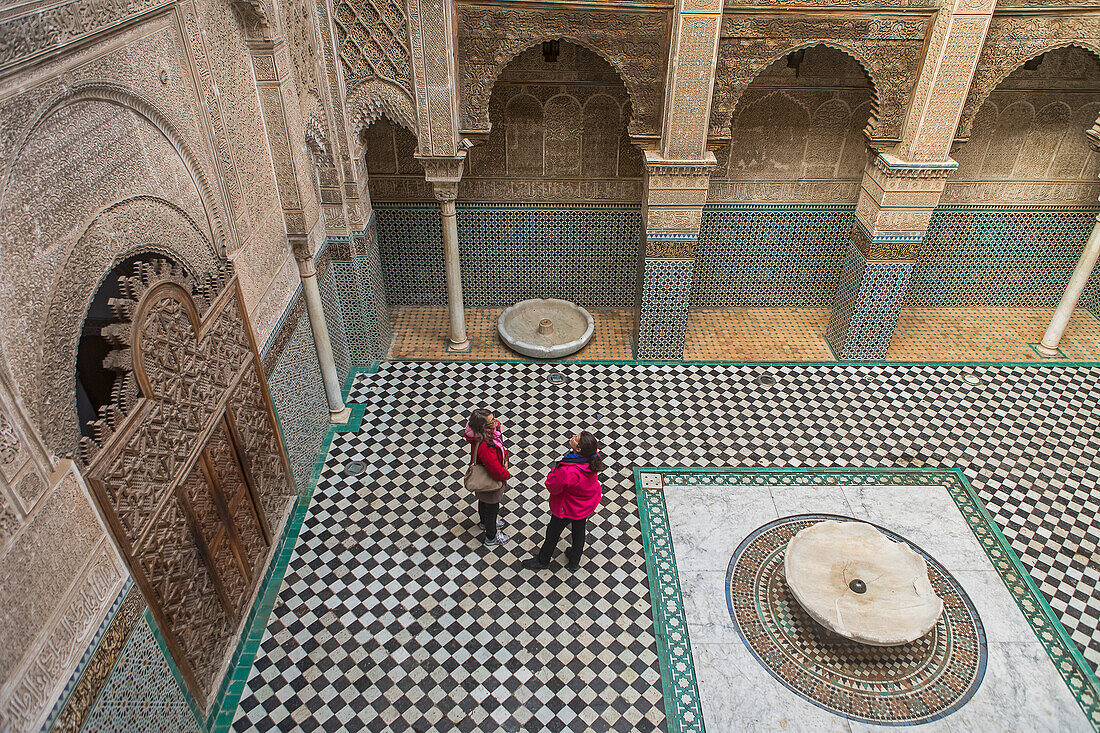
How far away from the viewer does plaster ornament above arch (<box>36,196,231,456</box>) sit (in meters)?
2.04

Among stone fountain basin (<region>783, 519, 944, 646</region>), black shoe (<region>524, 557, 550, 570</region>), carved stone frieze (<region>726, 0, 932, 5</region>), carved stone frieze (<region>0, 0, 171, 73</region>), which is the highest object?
carved stone frieze (<region>0, 0, 171, 73</region>)

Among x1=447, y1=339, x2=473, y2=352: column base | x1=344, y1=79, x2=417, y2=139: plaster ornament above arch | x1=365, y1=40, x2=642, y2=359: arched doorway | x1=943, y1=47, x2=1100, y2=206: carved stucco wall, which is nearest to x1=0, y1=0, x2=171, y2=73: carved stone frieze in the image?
x1=344, y1=79, x2=417, y2=139: plaster ornament above arch

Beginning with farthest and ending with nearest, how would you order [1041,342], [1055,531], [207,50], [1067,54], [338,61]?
→ 1. [1041,342]
2. [1067,54]
3. [338,61]
4. [1055,531]
5. [207,50]

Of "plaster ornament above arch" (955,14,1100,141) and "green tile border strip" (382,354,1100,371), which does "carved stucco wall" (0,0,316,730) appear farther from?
"plaster ornament above arch" (955,14,1100,141)

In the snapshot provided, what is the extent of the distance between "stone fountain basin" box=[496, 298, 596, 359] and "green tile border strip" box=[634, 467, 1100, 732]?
134cm

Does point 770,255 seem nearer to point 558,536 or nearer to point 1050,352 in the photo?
point 1050,352

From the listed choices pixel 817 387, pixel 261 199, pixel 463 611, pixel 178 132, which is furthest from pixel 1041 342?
pixel 178 132

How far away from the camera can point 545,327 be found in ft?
18.0

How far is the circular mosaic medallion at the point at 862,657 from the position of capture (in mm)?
3119

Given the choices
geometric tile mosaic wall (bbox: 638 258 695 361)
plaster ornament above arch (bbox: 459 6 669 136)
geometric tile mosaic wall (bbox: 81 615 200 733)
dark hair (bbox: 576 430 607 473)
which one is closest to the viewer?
geometric tile mosaic wall (bbox: 81 615 200 733)

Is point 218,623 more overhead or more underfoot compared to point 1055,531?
more overhead

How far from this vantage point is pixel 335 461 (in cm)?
440

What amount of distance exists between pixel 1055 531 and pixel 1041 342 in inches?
82.7

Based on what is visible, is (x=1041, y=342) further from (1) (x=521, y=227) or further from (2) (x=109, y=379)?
(2) (x=109, y=379)
